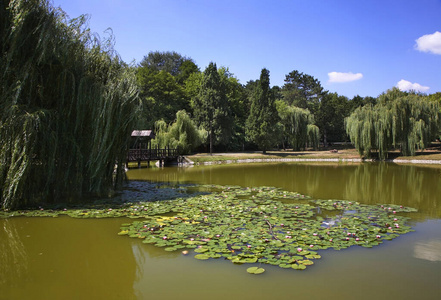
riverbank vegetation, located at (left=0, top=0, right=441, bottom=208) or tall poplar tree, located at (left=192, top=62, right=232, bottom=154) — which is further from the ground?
tall poplar tree, located at (left=192, top=62, right=232, bottom=154)

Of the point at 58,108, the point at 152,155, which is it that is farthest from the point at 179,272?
the point at 152,155

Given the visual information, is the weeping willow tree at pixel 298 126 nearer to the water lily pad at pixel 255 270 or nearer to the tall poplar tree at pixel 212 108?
Result: the tall poplar tree at pixel 212 108

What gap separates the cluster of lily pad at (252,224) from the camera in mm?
5172

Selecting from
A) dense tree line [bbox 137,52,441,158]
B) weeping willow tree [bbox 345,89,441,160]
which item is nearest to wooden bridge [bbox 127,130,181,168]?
dense tree line [bbox 137,52,441,158]

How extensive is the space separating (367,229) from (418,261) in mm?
1605

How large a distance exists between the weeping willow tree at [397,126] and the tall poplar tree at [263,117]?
10092mm

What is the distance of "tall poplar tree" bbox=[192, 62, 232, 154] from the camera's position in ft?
124

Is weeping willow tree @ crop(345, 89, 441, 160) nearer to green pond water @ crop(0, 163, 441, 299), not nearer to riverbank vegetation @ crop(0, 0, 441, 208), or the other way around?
green pond water @ crop(0, 163, 441, 299)

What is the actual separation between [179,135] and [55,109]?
22.4m

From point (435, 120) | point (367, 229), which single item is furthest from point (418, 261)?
point (435, 120)

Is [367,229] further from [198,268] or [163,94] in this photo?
[163,94]

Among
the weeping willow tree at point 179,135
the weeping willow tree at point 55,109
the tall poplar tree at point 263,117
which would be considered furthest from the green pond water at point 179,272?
the tall poplar tree at point 263,117

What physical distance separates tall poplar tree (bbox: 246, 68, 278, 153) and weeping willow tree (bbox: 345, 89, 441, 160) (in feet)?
33.1

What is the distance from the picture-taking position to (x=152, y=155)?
83.8 feet
